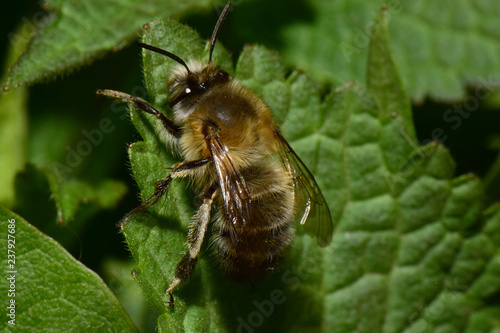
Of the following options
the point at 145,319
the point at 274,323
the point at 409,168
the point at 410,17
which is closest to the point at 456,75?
the point at 410,17

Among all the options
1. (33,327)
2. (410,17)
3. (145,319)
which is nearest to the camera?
(33,327)

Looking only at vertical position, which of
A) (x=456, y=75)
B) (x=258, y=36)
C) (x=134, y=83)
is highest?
(x=134, y=83)

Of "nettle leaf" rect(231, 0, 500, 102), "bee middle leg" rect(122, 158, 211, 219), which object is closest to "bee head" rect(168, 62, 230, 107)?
"bee middle leg" rect(122, 158, 211, 219)

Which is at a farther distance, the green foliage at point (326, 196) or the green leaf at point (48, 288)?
the green foliage at point (326, 196)

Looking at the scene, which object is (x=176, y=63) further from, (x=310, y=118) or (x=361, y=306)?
(x=361, y=306)

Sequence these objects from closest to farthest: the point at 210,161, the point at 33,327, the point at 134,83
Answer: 1. the point at 33,327
2. the point at 210,161
3. the point at 134,83

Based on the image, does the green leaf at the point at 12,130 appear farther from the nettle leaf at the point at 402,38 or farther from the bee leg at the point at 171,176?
the nettle leaf at the point at 402,38

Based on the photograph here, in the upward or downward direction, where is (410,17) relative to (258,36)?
downward

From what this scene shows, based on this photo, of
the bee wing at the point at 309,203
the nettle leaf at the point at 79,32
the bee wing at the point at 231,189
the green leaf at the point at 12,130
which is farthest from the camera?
the green leaf at the point at 12,130

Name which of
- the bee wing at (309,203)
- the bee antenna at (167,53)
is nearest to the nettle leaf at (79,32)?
the bee antenna at (167,53)
